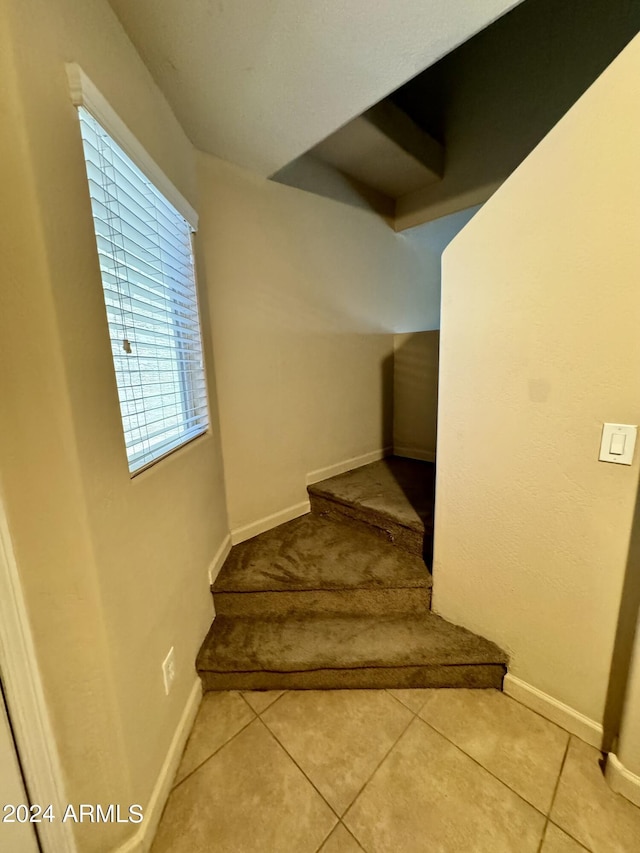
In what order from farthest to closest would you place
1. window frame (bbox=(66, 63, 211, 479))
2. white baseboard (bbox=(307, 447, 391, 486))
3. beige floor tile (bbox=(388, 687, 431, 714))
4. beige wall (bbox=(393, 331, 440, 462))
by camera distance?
beige wall (bbox=(393, 331, 440, 462)) < white baseboard (bbox=(307, 447, 391, 486)) < beige floor tile (bbox=(388, 687, 431, 714)) < window frame (bbox=(66, 63, 211, 479))

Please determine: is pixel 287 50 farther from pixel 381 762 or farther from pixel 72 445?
pixel 381 762

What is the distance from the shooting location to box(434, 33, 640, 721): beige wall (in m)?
0.95

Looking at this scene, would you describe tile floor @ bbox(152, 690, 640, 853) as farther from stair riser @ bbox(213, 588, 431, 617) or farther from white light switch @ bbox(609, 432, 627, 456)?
white light switch @ bbox(609, 432, 627, 456)

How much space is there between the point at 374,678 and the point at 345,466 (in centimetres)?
141

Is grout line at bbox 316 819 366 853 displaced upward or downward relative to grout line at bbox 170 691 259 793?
upward

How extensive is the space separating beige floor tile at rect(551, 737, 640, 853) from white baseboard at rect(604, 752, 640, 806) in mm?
17

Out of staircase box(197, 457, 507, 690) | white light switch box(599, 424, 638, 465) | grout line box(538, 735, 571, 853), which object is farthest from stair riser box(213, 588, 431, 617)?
white light switch box(599, 424, 638, 465)

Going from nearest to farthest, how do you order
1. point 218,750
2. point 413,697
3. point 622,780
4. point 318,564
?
point 622,780 < point 218,750 < point 413,697 < point 318,564

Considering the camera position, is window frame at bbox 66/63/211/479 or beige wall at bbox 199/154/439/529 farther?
beige wall at bbox 199/154/439/529

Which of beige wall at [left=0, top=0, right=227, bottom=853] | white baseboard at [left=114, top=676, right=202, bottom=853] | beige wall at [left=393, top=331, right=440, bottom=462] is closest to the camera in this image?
beige wall at [left=0, top=0, right=227, bottom=853]

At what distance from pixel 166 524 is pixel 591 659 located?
64.1 inches

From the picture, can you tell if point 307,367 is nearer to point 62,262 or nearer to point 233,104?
point 233,104

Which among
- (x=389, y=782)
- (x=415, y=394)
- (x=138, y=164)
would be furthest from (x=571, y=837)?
(x=138, y=164)

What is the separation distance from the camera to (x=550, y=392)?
3.64 ft
